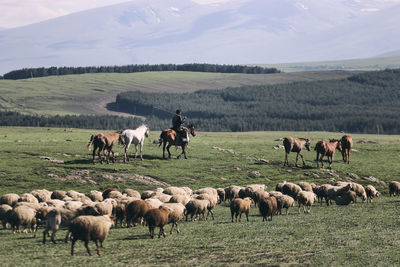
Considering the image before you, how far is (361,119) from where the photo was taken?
14512 cm

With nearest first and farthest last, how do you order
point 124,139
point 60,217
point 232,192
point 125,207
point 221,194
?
point 60,217
point 125,207
point 232,192
point 221,194
point 124,139

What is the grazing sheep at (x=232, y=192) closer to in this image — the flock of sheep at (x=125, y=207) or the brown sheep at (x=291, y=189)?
the flock of sheep at (x=125, y=207)

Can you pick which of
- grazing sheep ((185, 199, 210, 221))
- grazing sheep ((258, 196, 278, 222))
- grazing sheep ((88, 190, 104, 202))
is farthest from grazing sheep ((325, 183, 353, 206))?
grazing sheep ((88, 190, 104, 202))

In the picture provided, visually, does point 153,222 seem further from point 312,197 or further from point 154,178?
point 154,178

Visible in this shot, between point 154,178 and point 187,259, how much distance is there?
1023 inches

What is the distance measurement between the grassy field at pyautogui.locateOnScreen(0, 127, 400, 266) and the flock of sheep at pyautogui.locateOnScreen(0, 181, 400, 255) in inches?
28.7

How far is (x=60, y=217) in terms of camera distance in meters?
25.3

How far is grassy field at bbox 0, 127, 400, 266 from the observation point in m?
21.7

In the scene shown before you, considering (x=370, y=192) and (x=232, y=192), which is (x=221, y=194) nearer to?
(x=232, y=192)

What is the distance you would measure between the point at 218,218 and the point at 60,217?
1065 centimetres

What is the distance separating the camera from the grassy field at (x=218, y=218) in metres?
21.7

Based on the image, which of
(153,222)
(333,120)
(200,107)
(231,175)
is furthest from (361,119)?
(153,222)

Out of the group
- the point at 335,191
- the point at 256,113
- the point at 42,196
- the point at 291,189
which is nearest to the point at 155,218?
the point at 42,196

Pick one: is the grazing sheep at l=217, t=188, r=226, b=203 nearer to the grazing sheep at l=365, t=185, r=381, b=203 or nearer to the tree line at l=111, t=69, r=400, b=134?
the grazing sheep at l=365, t=185, r=381, b=203
